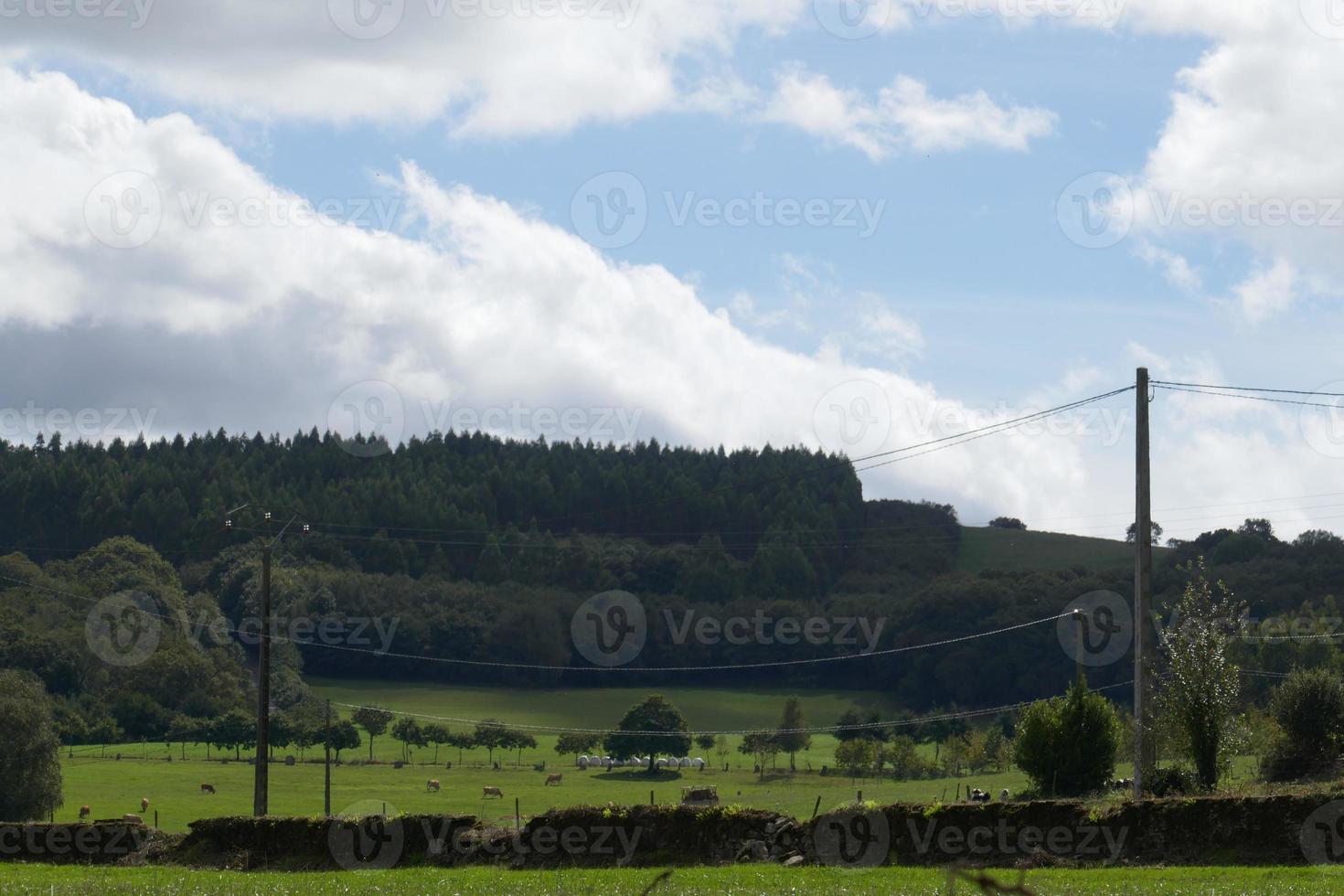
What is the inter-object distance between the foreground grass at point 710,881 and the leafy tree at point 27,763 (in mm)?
45236

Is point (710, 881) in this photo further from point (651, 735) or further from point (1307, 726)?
point (651, 735)

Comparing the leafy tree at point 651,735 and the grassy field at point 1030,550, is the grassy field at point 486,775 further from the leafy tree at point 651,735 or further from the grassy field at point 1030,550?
the grassy field at point 1030,550

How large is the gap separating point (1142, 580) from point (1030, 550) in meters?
158

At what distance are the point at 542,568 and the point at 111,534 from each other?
174ft

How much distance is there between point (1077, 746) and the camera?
48.0 m

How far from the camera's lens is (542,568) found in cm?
16275

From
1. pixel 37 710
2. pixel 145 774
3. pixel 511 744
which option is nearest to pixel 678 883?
pixel 37 710

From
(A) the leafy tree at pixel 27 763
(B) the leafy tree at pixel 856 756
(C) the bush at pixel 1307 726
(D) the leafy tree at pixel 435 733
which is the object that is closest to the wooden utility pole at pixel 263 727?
(C) the bush at pixel 1307 726

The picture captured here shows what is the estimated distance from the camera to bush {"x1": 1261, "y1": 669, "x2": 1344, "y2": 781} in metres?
47.2

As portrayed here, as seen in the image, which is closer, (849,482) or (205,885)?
(205,885)

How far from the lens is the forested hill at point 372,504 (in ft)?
558

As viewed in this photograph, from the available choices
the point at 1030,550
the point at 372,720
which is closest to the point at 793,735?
the point at 372,720

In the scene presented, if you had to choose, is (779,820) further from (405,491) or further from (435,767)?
(405,491)

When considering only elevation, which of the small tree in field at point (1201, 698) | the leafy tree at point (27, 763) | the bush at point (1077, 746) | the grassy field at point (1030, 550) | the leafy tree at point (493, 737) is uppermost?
the grassy field at point (1030, 550)
